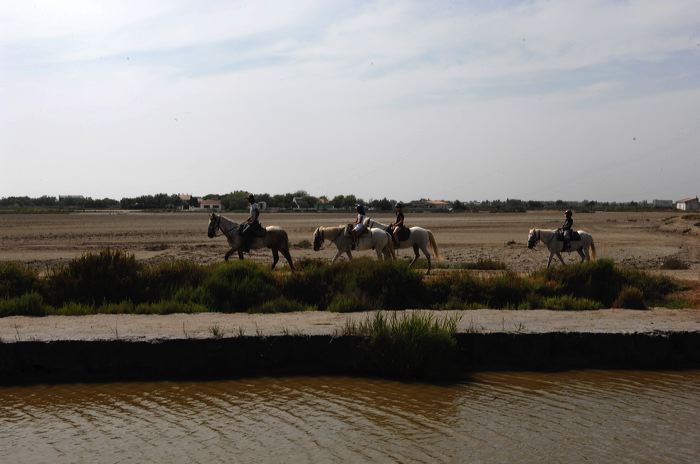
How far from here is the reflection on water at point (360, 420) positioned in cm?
773

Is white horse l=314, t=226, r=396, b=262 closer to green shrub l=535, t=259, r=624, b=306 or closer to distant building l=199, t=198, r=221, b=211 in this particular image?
green shrub l=535, t=259, r=624, b=306

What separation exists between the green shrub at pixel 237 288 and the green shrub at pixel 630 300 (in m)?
7.41

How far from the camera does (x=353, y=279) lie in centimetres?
1540

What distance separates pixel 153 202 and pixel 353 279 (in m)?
122

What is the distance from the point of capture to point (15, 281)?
49.4ft

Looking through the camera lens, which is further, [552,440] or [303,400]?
[303,400]

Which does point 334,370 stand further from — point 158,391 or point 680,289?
point 680,289

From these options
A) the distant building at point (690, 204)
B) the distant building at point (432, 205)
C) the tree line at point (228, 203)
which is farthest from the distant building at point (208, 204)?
the distant building at point (690, 204)

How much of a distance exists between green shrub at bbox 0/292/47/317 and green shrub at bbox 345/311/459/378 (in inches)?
265

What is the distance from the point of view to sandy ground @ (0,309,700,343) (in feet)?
37.2

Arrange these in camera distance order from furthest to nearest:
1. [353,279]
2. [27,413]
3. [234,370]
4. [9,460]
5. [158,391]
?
[353,279] < [234,370] < [158,391] < [27,413] < [9,460]

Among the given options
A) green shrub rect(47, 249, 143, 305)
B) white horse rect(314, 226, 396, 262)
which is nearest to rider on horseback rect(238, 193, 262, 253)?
white horse rect(314, 226, 396, 262)

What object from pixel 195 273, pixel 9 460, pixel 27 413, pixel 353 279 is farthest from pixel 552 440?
pixel 195 273

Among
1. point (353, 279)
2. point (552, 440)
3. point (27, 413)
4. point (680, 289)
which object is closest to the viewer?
point (552, 440)
